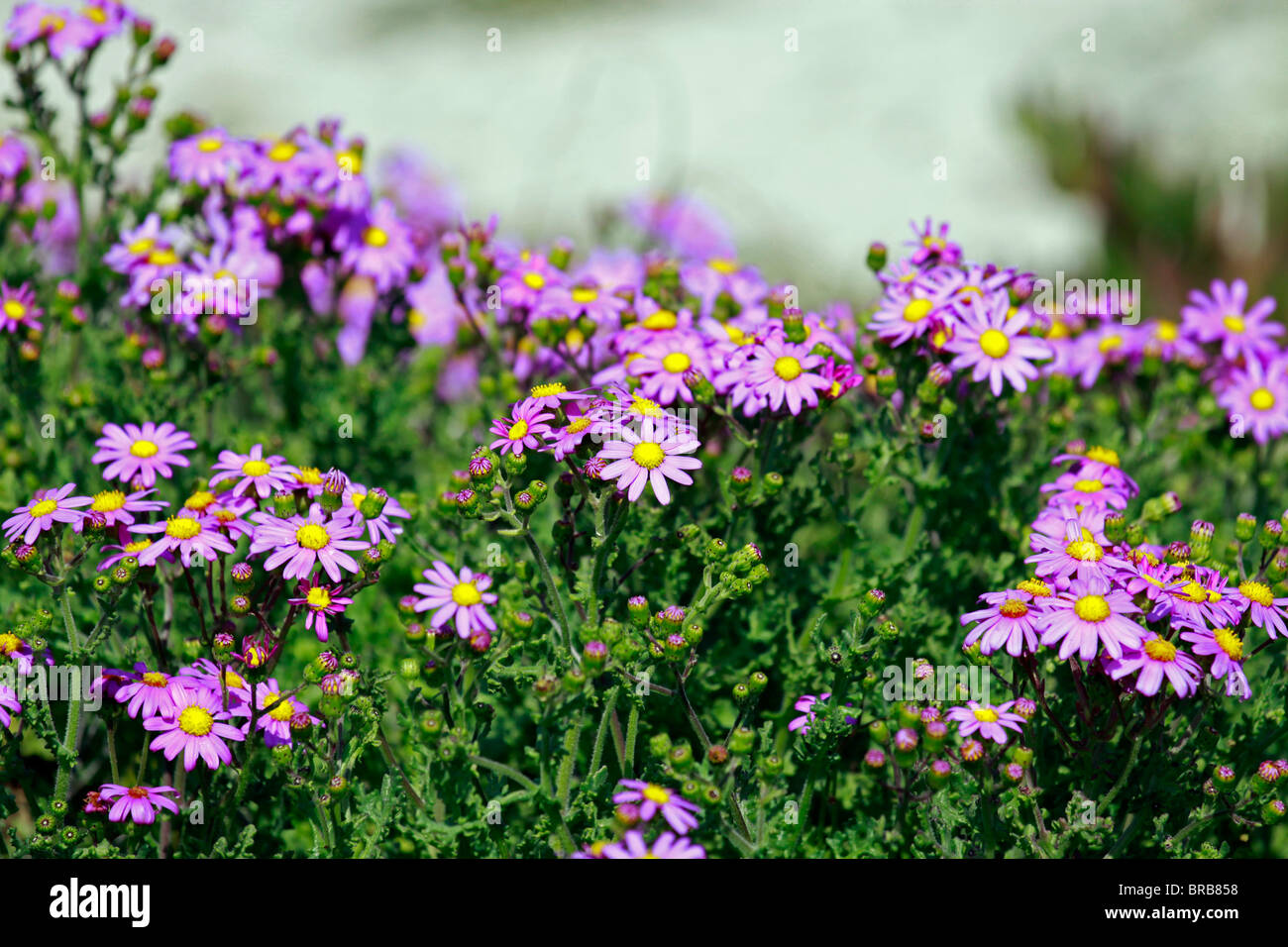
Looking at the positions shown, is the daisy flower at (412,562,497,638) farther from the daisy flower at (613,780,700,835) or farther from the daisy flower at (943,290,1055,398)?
the daisy flower at (943,290,1055,398)

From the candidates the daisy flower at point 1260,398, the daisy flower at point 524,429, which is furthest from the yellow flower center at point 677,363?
the daisy flower at point 1260,398

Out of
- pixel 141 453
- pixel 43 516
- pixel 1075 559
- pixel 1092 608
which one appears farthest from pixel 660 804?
pixel 141 453

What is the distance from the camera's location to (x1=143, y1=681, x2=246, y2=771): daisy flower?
2484mm

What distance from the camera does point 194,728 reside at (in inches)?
99.3

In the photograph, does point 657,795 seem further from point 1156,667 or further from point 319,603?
point 1156,667

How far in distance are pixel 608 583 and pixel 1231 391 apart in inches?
87.7

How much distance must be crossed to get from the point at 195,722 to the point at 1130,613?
6.42ft

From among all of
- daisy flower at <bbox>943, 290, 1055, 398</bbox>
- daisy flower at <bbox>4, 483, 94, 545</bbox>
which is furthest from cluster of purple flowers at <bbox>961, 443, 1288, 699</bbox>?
daisy flower at <bbox>4, 483, 94, 545</bbox>

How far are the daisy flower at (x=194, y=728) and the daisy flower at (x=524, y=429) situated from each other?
832 millimetres

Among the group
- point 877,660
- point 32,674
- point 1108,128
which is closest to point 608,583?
point 877,660

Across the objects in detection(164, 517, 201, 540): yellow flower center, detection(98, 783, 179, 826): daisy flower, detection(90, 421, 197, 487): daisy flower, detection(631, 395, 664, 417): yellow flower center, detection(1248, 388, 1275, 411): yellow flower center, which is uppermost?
detection(1248, 388, 1275, 411): yellow flower center

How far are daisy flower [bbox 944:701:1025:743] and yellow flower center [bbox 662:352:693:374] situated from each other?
106 cm

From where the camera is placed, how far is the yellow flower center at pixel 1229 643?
2404mm
